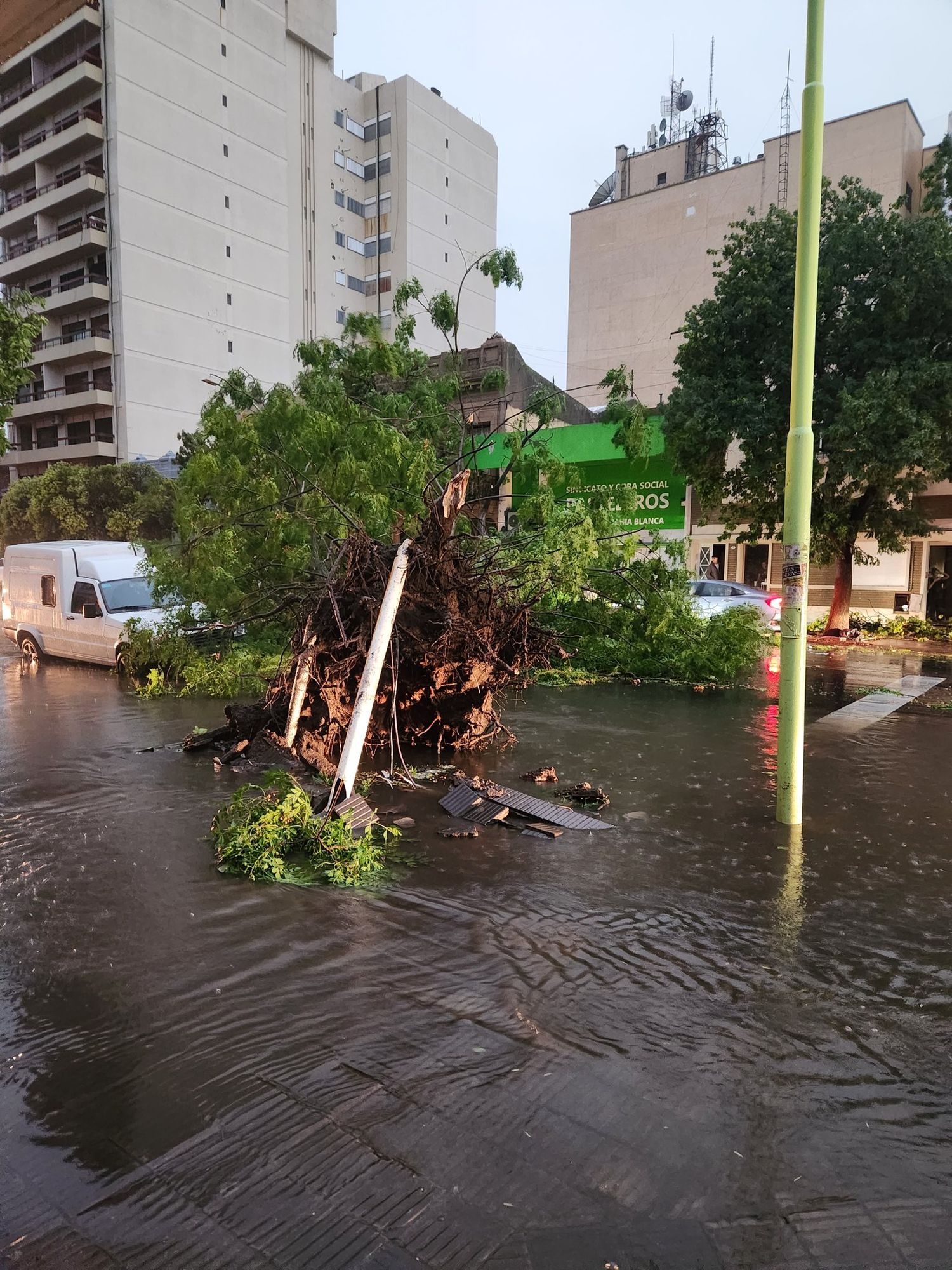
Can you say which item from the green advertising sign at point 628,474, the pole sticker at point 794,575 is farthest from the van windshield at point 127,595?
the green advertising sign at point 628,474

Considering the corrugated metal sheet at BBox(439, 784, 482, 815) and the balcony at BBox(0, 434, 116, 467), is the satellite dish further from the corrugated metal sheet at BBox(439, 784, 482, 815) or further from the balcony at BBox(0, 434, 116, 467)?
the corrugated metal sheet at BBox(439, 784, 482, 815)

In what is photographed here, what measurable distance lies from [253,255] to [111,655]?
48.9 meters

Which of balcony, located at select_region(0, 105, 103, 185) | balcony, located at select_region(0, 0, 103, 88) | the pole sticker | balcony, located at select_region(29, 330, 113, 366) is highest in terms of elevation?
balcony, located at select_region(0, 0, 103, 88)

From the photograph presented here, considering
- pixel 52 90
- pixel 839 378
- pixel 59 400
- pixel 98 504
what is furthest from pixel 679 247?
pixel 52 90

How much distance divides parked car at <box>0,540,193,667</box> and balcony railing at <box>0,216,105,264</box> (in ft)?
126

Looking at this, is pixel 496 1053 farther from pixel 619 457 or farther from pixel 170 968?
pixel 619 457

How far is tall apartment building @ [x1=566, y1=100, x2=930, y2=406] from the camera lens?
115 feet

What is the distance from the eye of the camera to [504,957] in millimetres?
4582

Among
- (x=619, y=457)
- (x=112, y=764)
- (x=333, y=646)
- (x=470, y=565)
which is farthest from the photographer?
(x=619, y=457)

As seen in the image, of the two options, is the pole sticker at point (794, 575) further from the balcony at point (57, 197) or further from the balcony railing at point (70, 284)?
the balcony at point (57, 197)

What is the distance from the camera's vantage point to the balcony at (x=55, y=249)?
4759 cm

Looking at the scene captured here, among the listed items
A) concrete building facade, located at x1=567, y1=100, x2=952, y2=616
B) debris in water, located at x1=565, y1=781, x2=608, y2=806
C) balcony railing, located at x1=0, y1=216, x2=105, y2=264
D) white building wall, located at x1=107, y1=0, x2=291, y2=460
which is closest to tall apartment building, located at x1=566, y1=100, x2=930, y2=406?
concrete building facade, located at x1=567, y1=100, x2=952, y2=616

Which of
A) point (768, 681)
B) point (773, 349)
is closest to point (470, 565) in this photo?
point (768, 681)

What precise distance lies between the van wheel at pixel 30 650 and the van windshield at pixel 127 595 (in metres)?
3.50
